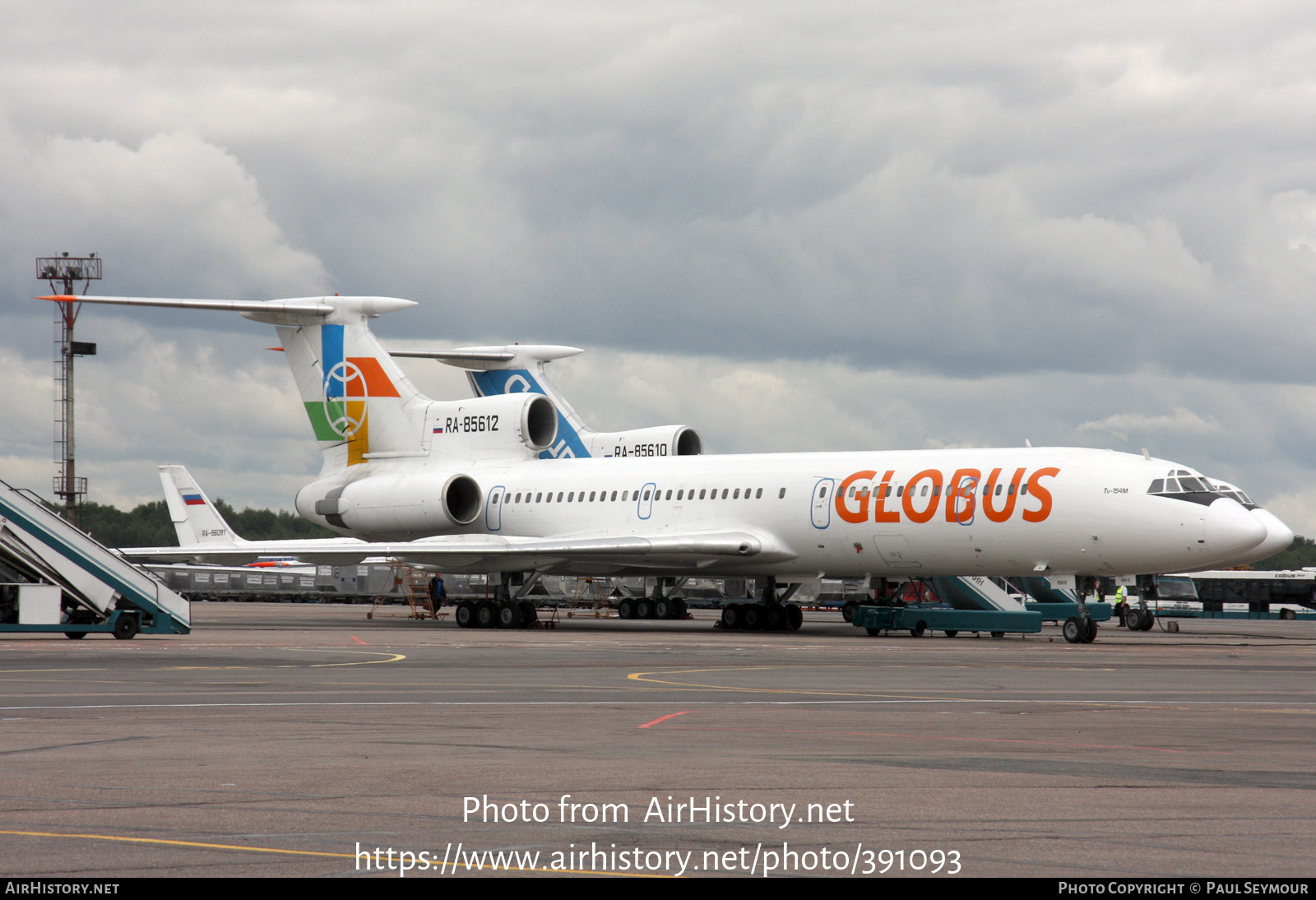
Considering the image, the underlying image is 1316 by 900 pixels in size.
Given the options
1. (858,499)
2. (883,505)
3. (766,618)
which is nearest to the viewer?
→ (883,505)

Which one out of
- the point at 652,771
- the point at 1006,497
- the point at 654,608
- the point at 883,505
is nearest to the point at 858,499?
the point at 883,505

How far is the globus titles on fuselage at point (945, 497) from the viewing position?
32.9 metres

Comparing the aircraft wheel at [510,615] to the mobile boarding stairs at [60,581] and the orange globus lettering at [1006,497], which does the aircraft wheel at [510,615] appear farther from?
the orange globus lettering at [1006,497]

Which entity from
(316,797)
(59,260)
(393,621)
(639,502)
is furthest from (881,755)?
(59,260)

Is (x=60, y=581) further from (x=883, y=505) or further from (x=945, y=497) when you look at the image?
(x=945, y=497)

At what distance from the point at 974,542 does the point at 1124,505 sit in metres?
3.59

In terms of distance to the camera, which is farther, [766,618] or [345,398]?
[345,398]

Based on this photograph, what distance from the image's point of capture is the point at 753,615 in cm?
4012

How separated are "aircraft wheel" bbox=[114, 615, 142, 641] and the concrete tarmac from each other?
688cm

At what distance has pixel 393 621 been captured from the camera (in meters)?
46.8

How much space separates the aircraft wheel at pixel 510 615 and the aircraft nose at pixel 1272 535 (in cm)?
1969

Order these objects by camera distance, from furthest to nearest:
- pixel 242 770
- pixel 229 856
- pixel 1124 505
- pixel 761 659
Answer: pixel 1124 505 < pixel 761 659 < pixel 242 770 < pixel 229 856

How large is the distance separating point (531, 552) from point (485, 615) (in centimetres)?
360

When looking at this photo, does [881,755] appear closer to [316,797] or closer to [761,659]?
[316,797]
